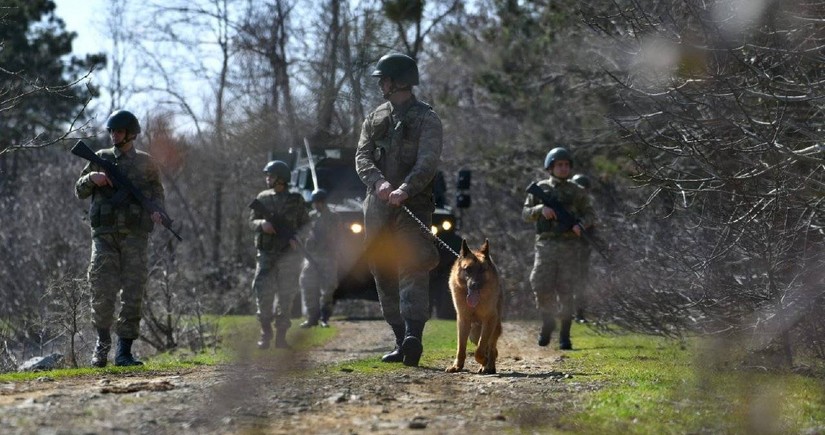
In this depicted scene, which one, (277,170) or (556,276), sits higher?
(277,170)

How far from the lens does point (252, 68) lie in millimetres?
34281

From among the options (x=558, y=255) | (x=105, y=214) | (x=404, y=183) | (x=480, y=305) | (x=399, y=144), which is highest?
(x=399, y=144)

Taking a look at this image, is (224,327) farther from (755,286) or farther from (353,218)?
(755,286)

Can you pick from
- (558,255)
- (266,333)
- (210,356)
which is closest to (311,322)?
(266,333)

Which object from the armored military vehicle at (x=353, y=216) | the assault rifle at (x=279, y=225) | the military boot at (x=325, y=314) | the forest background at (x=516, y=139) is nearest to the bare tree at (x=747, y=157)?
the forest background at (x=516, y=139)

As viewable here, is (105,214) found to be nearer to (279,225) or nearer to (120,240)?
(120,240)

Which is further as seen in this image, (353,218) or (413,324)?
(353,218)

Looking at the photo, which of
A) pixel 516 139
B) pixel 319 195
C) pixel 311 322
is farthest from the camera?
pixel 516 139

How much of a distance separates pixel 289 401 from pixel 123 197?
13.7 feet

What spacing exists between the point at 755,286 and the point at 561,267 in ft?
10.9

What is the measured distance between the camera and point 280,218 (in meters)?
16.2

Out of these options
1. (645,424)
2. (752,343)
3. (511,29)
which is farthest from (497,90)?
(645,424)

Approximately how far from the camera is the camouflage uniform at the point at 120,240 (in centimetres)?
1186

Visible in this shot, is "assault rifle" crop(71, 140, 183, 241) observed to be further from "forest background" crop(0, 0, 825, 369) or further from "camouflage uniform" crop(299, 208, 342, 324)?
"camouflage uniform" crop(299, 208, 342, 324)
